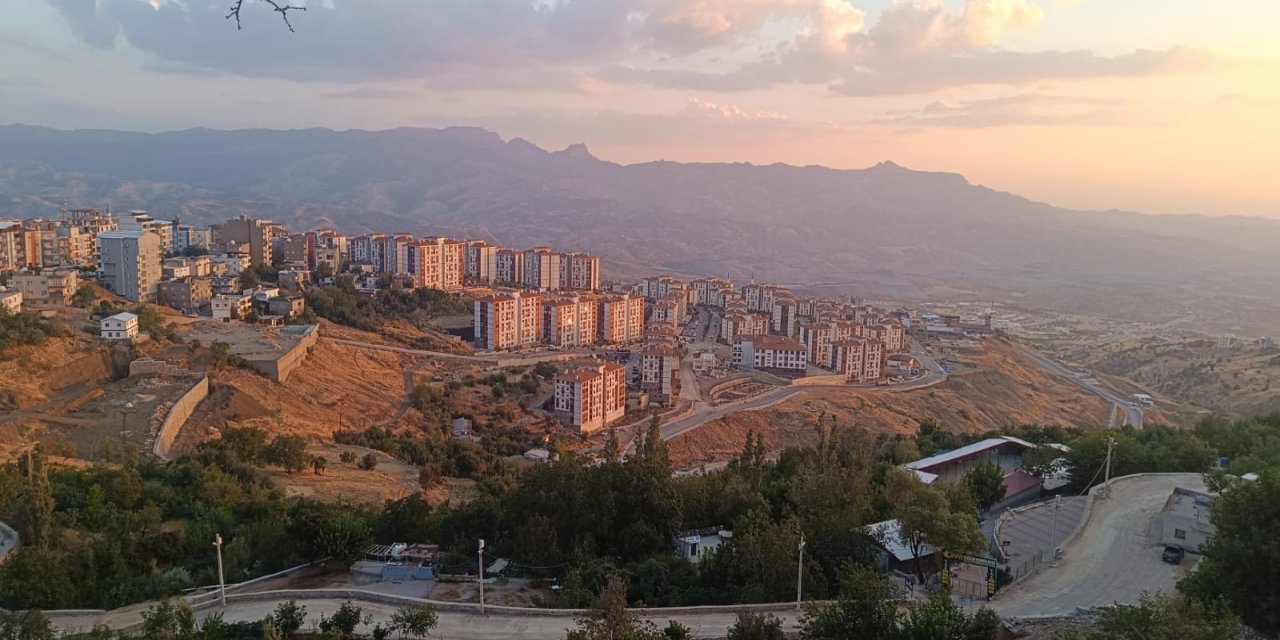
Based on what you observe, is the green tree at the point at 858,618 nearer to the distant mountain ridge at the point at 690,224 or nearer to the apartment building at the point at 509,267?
the apartment building at the point at 509,267

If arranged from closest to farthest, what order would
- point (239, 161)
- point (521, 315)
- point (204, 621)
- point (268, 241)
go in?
point (204, 621), point (521, 315), point (268, 241), point (239, 161)

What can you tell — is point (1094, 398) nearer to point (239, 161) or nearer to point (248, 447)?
point (248, 447)

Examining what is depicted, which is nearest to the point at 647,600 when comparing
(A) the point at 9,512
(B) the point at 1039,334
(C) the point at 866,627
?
(C) the point at 866,627

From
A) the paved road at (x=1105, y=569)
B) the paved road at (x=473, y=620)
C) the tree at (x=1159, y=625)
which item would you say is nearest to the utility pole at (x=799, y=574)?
the paved road at (x=473, y=620)

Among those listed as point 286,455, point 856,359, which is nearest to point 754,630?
point 286,455

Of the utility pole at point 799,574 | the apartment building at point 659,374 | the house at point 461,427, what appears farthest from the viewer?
the apartment building at point 659,374

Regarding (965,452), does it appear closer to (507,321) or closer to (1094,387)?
(507,321)
